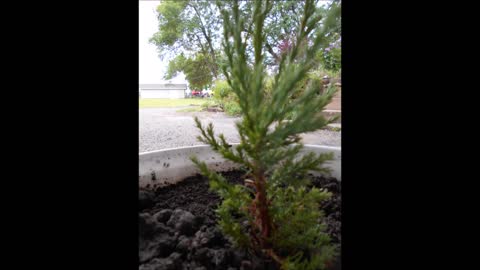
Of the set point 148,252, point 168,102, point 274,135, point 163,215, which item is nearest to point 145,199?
point 163,215

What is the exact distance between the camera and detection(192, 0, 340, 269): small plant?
24.7 inches

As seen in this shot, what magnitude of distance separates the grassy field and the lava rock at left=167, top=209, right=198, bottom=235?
1.05 feet

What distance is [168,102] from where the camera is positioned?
3.05ft

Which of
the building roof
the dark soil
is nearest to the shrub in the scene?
the building roof

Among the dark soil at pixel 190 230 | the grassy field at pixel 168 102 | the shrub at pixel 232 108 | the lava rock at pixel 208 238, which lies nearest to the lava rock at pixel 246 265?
the dark soil at pixel 190 230

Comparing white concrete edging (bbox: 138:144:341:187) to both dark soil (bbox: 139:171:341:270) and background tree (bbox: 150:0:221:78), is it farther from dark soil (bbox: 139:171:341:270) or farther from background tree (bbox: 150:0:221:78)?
background tree (bbox: 150:0:221:78)

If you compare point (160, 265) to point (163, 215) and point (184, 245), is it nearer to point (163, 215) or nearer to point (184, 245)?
point (184, 245)

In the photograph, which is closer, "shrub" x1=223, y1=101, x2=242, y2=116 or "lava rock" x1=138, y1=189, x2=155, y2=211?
"shrub" x1=223, y1=101, x2=242, y2=116

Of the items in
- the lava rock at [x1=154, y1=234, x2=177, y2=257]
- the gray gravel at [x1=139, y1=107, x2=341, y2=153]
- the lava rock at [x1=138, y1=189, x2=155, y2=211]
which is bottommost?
the lava rock at [x1=154, y1=234, x2=177, y2=257]

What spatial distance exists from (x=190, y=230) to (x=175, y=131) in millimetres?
386
